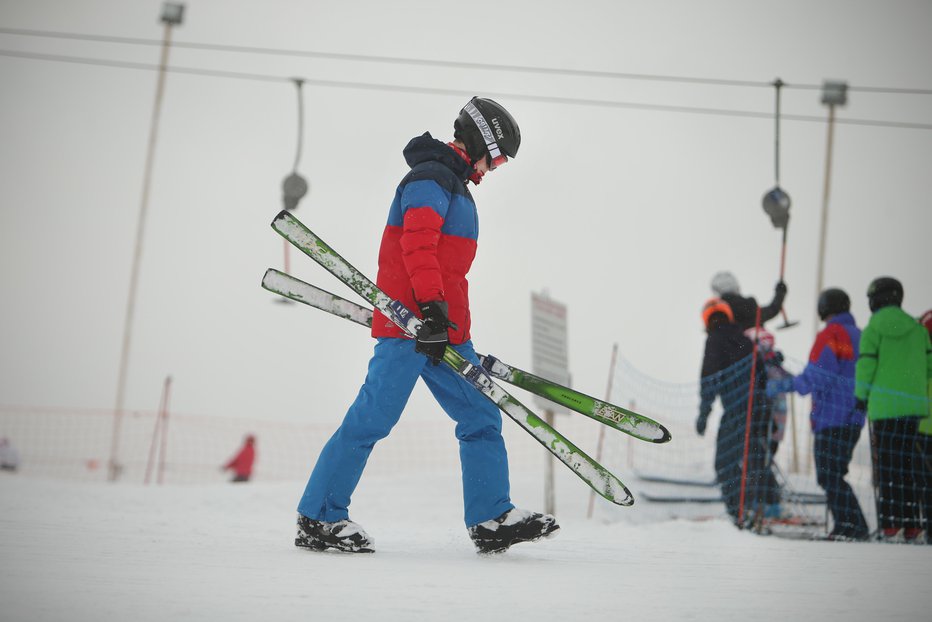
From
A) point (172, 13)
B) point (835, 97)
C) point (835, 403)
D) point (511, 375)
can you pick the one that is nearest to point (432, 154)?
point (511, 375)

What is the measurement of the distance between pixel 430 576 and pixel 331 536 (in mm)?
626

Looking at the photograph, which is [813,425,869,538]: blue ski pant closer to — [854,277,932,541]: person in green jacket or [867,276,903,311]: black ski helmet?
[854,277,932,541]: person in green jacket

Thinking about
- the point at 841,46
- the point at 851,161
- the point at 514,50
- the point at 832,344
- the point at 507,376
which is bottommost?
the point at 507,376

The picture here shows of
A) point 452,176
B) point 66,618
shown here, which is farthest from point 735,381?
point 66,618

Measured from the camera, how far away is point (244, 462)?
11820 mm

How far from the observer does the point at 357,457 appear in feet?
9.79

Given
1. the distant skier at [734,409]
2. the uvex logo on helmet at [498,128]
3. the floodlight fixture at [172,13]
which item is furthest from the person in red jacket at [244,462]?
the uvex logo on helmet at [498,128]

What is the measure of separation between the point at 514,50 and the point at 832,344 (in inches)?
414

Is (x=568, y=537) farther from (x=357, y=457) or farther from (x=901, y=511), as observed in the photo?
(x=901, y=511)

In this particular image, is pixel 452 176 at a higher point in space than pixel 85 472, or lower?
higher

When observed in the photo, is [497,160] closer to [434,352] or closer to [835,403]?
[434,352]

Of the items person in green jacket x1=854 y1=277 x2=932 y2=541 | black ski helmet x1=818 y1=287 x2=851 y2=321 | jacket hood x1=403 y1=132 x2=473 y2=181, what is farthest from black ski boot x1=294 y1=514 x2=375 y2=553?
black ski helmet x1=818 y1=287 x2=851 y2=321

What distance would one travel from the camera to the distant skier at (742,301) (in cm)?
569

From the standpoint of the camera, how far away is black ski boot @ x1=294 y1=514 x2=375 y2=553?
2.95 metres
